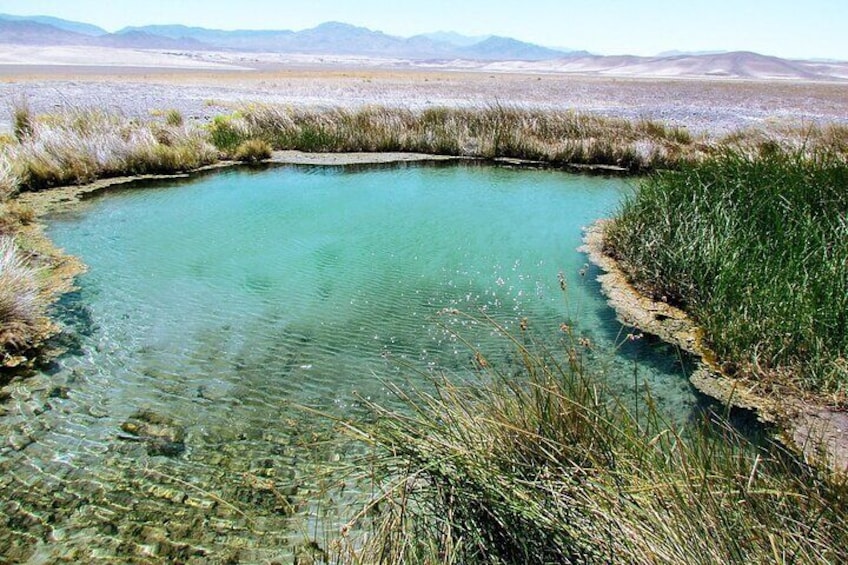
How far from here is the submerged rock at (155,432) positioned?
3.66m

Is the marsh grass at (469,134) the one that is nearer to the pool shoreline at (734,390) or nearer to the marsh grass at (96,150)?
the marsh grass at (96,150)

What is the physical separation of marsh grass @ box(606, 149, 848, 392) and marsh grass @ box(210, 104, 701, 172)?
18.3ft

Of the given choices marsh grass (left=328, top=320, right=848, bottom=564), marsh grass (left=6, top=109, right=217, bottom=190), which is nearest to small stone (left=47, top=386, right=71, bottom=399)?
marsh grass (left=328, top=320, right=848, bottom=564)

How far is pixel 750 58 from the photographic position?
5591 inches

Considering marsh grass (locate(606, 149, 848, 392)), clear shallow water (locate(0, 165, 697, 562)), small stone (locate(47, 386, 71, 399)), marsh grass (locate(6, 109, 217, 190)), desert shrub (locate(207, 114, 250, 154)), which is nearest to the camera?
clear shallow water (locate(0, 165, 697, 562))

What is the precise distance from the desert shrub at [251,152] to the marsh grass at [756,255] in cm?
866

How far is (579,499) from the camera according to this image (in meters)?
2.33

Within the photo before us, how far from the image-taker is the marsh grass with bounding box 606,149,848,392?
4551 mm

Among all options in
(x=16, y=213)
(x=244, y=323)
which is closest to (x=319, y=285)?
(x=244, y=323)

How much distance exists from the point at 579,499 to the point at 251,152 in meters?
12.6

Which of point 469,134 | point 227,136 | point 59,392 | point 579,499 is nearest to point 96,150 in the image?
point 227,136

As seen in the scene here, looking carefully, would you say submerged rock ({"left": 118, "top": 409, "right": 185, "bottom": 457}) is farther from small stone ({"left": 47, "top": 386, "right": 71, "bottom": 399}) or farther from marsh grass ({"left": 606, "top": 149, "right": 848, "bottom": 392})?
marsh grass ({"left": 606, "top": 149, "right": 848, "bottom": 392})

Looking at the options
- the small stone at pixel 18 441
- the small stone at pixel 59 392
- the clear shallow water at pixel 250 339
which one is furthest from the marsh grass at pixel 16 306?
the small stone at pixel 18 441

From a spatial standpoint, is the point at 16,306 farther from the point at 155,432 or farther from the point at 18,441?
the point at 155,432
